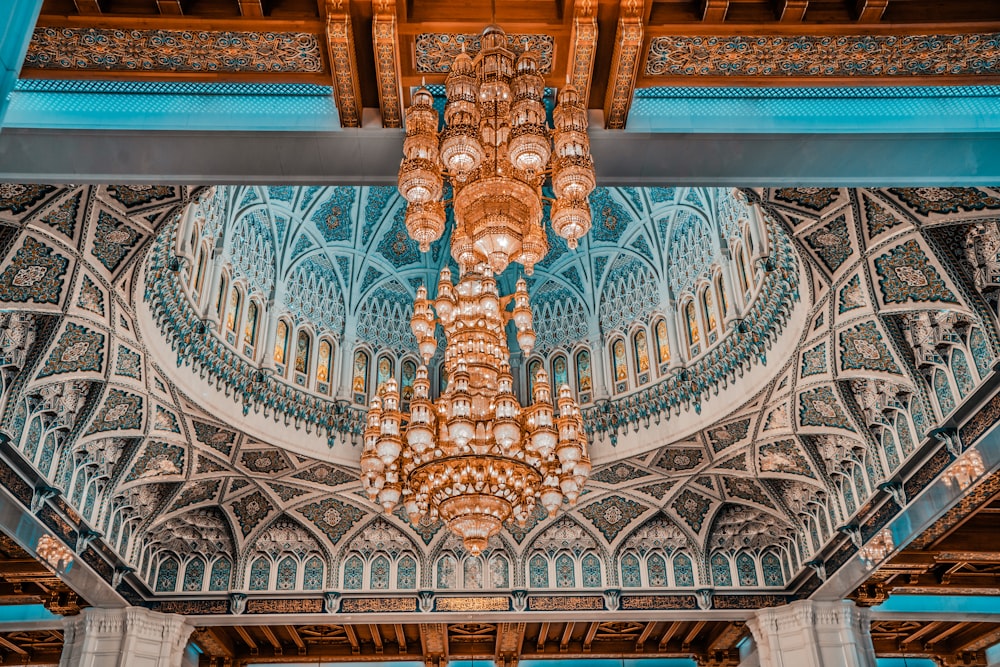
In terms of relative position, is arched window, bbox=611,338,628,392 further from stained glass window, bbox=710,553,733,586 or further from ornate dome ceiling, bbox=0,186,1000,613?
stained glass window, bbox=710,553,733,586

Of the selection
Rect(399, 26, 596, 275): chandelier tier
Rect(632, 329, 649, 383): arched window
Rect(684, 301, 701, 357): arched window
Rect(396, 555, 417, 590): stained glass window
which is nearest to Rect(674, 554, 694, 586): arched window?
Rect(632, 329, 649, 383): arched window

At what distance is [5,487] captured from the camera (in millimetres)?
9156

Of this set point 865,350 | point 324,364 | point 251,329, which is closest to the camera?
point 865,350

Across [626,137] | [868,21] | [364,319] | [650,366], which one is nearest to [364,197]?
[364,319]

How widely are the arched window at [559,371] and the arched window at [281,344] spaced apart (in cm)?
458

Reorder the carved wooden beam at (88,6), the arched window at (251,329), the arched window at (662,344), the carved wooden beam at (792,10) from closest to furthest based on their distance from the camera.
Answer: the carved wooden beam at (88,6), the carved wooden beam at (792,10), the arched window at (251,329), the arched window at (662,344)

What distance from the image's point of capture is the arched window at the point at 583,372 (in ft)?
46.4

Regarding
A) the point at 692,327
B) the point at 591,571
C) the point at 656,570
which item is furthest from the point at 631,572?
the point at 692,327

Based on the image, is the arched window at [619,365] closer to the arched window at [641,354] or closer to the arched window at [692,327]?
the arched window at [641,354]

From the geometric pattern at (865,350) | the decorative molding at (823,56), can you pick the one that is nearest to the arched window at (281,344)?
the geometric pattern at (865,350)

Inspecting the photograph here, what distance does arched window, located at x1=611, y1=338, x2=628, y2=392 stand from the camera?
13.7 metres

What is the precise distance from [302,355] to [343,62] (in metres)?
8.73

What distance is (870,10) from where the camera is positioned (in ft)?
16.9

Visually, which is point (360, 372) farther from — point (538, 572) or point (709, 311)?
point (709, 311)
